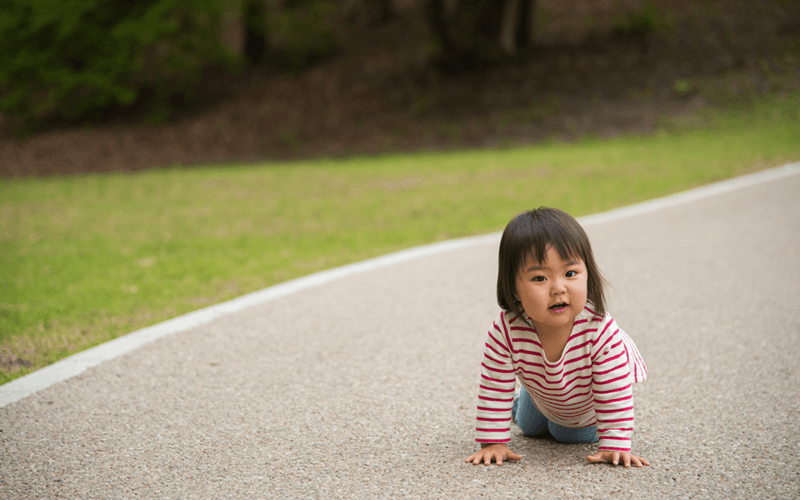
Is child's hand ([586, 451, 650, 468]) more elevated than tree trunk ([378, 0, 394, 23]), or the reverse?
tree trunk ([378, 0, 394, 23])

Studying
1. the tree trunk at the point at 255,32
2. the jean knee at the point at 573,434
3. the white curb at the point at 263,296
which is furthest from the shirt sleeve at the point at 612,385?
the tree trunk at the point at 255,32

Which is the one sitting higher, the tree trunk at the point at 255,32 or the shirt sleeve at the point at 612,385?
the tree trunk at the point at 255,32

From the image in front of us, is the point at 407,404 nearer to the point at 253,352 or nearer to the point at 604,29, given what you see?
the point at 253,352

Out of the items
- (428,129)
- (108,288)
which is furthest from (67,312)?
(428,129)

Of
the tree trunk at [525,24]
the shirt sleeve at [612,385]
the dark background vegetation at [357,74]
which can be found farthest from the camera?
the tree trunk at [525,24]

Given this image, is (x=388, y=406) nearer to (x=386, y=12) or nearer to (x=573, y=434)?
(x=573, y=434)

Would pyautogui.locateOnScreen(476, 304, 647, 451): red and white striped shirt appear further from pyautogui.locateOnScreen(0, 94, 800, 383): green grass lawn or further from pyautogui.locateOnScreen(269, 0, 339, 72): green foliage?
pyautogui.locateOnScreen(269, 0, 339, 72): green foliage

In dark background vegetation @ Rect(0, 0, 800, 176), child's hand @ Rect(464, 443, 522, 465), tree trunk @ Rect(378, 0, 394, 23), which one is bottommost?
child's hand @ Rect(464, 443, 522, 465)

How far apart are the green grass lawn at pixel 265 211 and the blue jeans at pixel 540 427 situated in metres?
2.59

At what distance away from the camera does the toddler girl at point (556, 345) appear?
2334mm

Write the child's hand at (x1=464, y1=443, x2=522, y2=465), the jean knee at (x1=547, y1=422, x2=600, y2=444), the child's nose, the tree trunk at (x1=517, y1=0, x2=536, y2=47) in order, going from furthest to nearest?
the tree trunk at (x1=517, y1=0, x2=536, y2=47), the jean knee at (x1=547, y1=422, x2=600, y2=444), the child's hand at (x1=464, y1=443, x2=522, y2=465), the child's nose

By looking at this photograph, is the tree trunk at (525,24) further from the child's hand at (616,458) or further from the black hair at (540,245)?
the child's hand at (616,458)

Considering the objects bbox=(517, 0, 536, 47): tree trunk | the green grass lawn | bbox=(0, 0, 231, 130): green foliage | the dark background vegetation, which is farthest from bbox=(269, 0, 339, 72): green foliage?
the green grass lawn

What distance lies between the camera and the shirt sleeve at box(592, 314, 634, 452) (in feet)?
7.97
